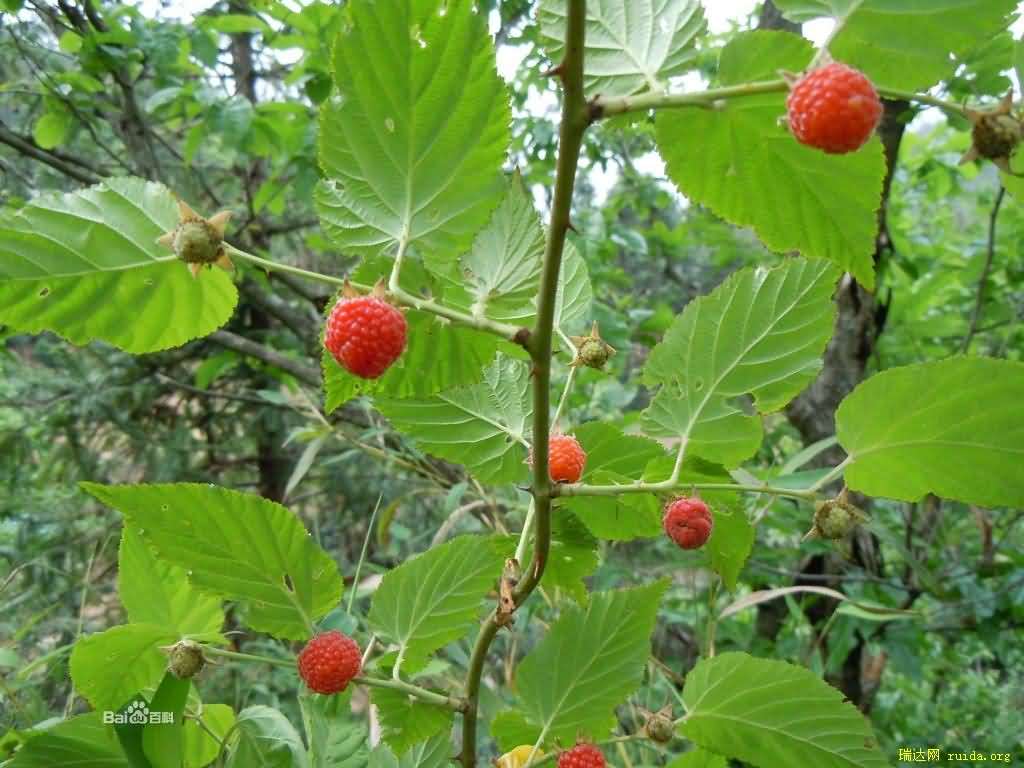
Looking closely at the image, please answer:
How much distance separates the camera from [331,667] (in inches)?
19.2

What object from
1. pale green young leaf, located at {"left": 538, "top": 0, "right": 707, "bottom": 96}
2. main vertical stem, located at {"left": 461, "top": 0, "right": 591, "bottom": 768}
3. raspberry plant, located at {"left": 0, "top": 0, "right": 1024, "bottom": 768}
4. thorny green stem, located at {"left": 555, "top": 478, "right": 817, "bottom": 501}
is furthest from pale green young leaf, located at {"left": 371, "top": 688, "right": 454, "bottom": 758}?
pale green young leaf, located at {"left": 538, "top": 0, "right": 707, "bottom": 96}

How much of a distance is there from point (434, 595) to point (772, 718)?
259 mm

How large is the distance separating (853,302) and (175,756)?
1.68 metres

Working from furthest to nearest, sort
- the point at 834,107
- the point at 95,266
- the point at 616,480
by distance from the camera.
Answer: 1. the point at 616,480
2. the point at 95,266
3. the point at 834,107

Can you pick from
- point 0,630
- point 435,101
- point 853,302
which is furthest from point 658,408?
point 0,630

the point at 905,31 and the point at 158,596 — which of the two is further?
the point at 158,596

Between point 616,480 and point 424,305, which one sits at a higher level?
point 424,305

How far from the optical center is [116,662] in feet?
1.74

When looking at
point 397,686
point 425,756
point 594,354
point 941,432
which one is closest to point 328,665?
point 397,686

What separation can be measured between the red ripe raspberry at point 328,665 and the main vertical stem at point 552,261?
0.10 metres

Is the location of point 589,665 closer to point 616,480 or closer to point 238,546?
point 616,480

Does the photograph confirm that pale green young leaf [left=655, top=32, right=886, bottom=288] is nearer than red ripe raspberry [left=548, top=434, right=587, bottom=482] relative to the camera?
Yes

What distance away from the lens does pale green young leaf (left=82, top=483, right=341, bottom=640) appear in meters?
0.47
